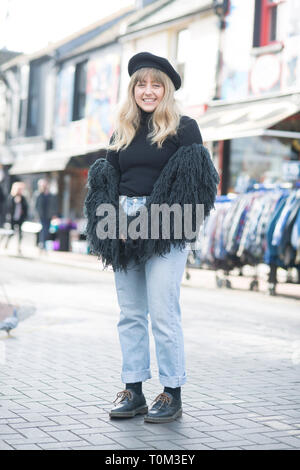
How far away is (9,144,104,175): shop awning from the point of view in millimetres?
24703

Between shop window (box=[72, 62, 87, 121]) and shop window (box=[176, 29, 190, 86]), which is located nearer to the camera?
shop window (box=[176, 29, 190, 86])

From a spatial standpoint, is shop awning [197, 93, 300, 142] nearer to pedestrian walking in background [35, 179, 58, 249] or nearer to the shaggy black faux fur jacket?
pedestrian walking in background [35, 179, 58, 249]

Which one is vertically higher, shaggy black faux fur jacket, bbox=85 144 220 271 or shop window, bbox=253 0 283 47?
shop window, bbox=253 0 283 47

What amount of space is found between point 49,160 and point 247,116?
10569 mm

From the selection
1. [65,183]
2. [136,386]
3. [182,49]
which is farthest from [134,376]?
[65,183]

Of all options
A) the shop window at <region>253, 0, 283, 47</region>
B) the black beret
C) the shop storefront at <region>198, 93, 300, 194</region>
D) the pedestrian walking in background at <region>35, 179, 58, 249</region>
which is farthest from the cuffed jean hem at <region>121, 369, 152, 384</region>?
the pedestrian walking in background at <region>35, 179, 58, 249</region>

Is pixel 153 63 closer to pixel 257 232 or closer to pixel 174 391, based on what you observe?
pixel 174 391

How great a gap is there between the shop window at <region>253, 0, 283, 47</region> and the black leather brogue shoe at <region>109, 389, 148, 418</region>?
14.5 meters

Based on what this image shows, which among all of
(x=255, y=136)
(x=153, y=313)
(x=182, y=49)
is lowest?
(x=153, y=313)

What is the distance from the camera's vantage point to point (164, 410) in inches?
181

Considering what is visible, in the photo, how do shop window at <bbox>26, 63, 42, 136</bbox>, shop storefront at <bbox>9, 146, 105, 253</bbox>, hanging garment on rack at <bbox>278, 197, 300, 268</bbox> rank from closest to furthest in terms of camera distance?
hanging garment on rack at <bbox>278, 197, 300, 268</bbox> → shop storefront at <bbox>9, 146, 105, 253</bbox> → shop window at <bbox>26, 63, 42, 136</bbox>

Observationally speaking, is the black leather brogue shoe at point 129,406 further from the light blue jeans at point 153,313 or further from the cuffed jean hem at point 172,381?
the cuffed jean hem at point 172,381

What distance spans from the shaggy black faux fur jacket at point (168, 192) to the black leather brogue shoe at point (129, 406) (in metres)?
0.72
